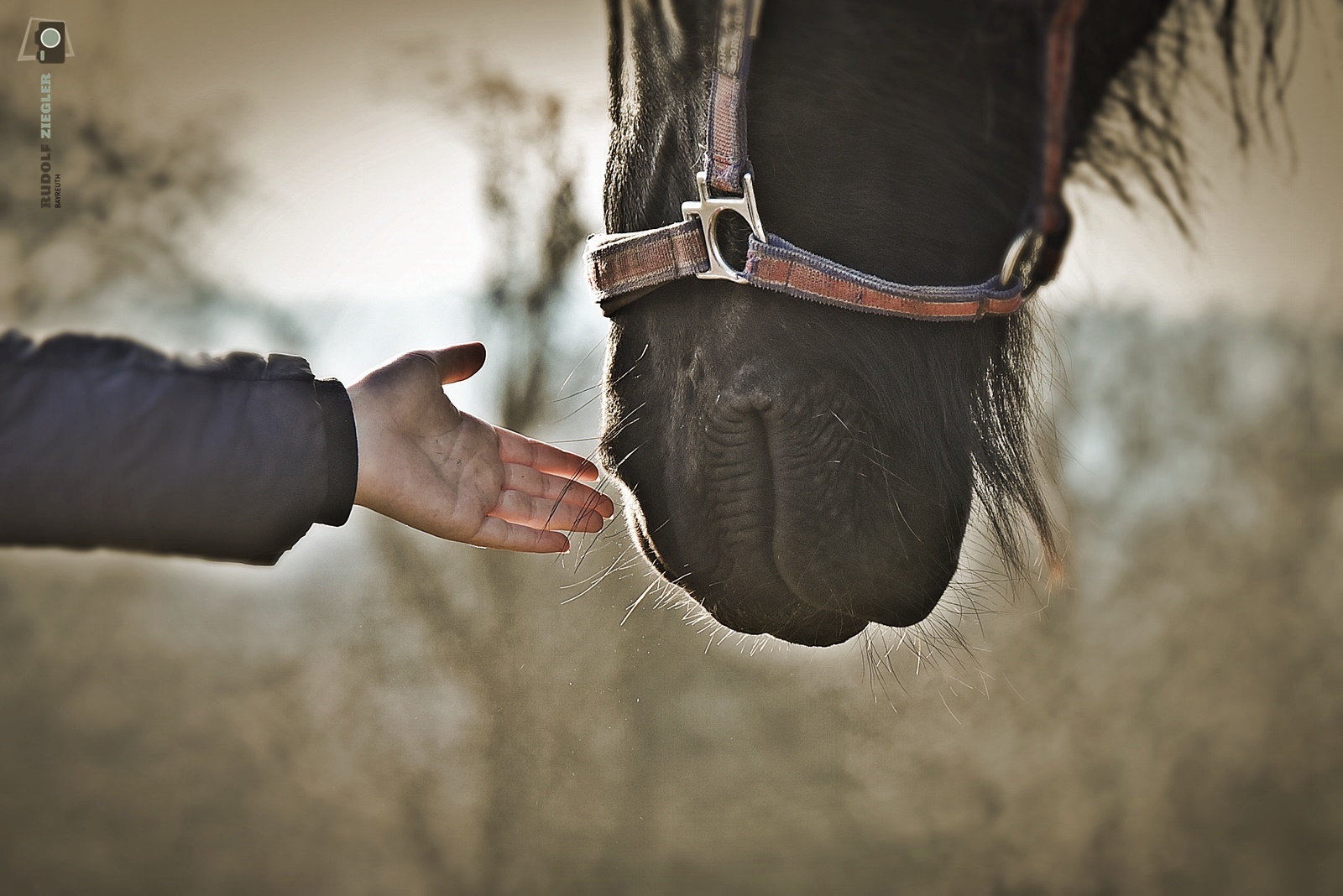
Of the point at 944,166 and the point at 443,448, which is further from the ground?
the point at 944,166

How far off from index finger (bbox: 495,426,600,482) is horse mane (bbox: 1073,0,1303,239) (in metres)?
0.53

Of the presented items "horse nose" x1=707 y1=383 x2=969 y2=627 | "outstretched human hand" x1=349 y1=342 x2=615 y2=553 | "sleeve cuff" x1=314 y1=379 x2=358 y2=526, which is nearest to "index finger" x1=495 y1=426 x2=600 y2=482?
"outstretched human hand" x1=349 y1=342 x2=615 y2=553

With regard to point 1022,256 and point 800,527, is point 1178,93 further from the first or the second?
point 800,527

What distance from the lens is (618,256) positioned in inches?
25.9

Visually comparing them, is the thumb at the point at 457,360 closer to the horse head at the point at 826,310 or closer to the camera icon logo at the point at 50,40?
the horse head at the point at 826,310

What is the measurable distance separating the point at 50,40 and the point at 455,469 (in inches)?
59.0

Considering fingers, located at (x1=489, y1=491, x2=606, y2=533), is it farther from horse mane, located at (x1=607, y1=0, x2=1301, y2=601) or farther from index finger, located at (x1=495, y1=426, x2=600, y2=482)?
horse mane, located at (x1=607, y1=0, x2=1301, y2=601)

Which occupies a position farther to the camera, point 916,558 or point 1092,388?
point 1092,388

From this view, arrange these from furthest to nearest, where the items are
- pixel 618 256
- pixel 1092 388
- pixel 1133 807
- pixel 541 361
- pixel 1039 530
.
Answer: pixel 1133 807 → pixel 1092 388 → pixel 541 361 → pixel 1039 530 → pixel 618 256

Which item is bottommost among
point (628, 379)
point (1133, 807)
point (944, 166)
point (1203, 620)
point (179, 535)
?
point (1133, 807)

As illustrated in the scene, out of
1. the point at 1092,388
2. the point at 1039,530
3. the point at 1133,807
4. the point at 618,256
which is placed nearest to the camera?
the point at 618,256

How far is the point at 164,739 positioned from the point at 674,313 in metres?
2.46

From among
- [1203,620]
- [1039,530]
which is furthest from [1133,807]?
[1039,530]

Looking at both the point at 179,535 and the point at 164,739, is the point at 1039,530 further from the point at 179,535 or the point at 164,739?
the point at 164,739
